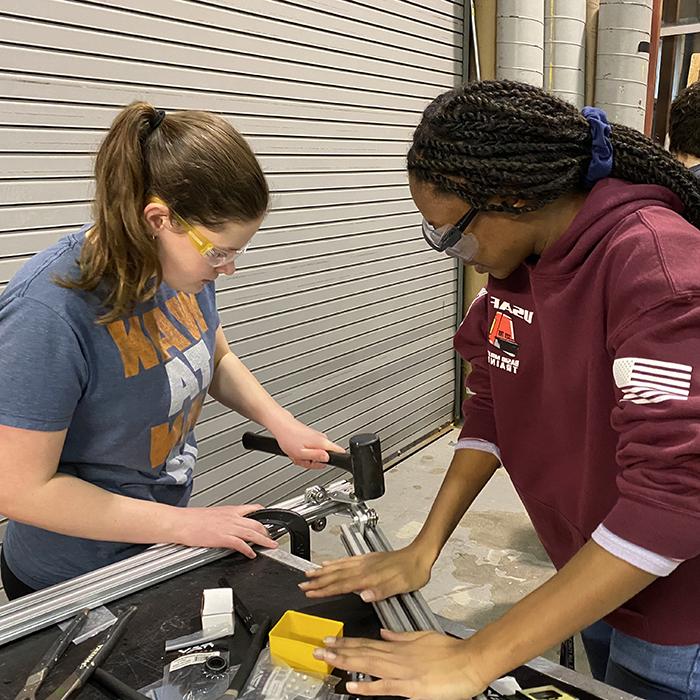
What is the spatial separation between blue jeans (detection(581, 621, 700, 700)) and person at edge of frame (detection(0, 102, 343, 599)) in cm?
65

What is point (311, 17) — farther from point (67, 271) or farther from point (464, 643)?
point (464, 643)

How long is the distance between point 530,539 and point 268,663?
2321 millimetres

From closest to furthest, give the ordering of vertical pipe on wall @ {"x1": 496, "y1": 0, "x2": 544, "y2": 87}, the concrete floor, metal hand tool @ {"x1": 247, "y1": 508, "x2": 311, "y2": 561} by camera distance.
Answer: metal hand tool @ {"x1": 247, "y1": 508, "x2": 311, "y2": 561} < the concrete floor < vertical pipe on wall @ {"x1": 496, "y1": 0, "x2": 544, "y2": 87}

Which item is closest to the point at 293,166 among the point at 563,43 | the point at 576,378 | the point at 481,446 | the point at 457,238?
the point at 563,43

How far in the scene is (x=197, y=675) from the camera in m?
1.05

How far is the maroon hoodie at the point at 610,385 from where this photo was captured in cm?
84

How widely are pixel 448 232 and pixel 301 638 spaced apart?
0.67 meters

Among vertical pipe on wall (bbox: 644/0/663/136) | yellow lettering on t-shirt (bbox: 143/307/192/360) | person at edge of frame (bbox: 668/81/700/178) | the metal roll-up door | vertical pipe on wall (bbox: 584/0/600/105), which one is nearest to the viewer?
yellow lettering on t-shirt (bbox: 143/307/192/360)

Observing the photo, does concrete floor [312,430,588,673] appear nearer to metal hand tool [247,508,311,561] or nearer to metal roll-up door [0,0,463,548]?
metal roll-up door [0,0,463,548]

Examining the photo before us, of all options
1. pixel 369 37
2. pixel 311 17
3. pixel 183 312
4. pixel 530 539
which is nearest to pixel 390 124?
pixel 369 37

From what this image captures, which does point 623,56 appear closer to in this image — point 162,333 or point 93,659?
point 162,333

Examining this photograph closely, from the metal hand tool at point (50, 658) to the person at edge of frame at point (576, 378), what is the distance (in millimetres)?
391

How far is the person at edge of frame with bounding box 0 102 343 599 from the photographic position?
115 centimetres

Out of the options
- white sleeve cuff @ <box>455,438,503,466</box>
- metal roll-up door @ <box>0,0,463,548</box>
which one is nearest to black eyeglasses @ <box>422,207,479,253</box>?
white sleeve cuff @ <box>455,438,503,466</box>
